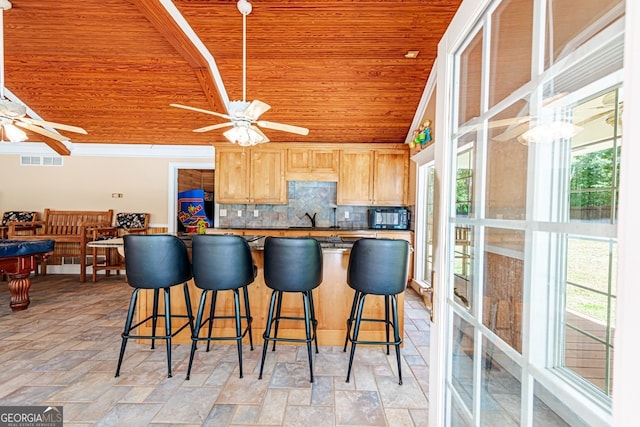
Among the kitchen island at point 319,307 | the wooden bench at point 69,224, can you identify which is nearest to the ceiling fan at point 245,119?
the kitchen island at point 319,307

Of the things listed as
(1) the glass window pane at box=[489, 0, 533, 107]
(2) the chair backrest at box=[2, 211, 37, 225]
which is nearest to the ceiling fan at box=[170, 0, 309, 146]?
(1) the glass window pane at box=[489, 0, 533, 107]

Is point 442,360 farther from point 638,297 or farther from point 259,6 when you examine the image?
point 259,6

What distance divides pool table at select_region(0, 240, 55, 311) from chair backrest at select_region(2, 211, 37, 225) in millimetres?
2189

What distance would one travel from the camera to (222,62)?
3.53 meters

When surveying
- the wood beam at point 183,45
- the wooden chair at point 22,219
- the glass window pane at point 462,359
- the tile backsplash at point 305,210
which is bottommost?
the glass window pane at point 462,359

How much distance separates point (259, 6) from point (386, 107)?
7.18 ft

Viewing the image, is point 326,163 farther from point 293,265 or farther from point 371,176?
point 293,265

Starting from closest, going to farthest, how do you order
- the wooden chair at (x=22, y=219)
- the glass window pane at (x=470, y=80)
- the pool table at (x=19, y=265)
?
the glass window pane at (x=470, y=80) → the pool table at (x=19, y=265) → the wooden chair at (x=22, y=219)

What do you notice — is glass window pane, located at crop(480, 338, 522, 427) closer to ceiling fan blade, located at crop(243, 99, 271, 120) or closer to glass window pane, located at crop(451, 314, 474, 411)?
glass window pane, located at crop(451, 314, 474, 411)

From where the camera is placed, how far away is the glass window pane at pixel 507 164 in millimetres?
710

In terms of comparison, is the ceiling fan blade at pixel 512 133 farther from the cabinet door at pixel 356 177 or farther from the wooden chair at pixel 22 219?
the wooden chair at pixel 22 219

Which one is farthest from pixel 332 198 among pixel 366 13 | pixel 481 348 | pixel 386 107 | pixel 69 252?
pixel 69 252

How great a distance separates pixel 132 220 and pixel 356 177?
4.00m

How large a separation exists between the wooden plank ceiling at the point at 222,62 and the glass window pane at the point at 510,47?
240 centimetres
